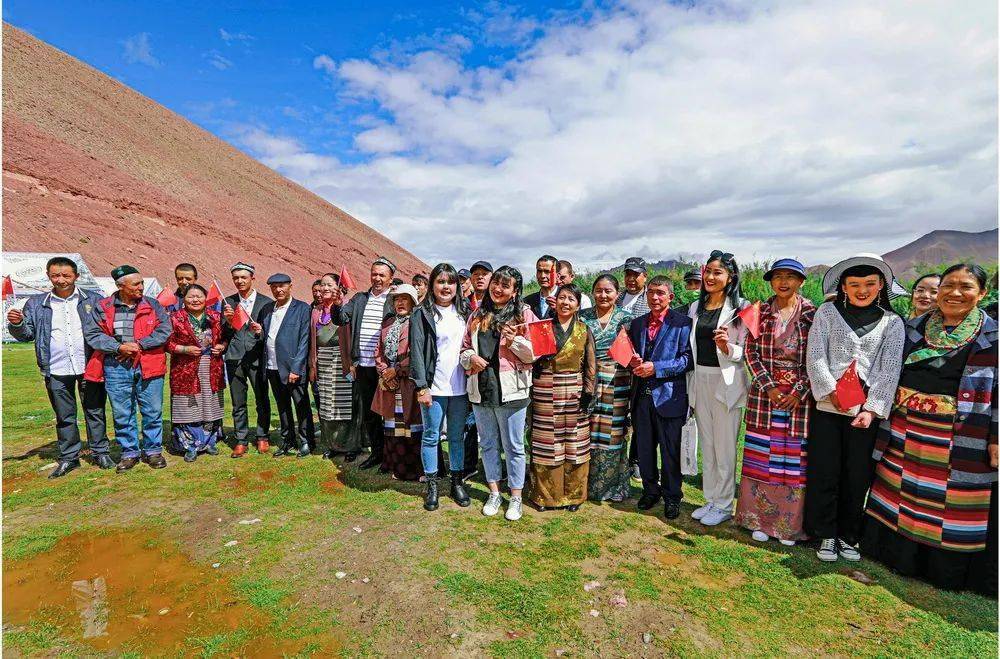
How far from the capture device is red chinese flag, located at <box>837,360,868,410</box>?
10.2 ft

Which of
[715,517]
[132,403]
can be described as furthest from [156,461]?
[715,517]

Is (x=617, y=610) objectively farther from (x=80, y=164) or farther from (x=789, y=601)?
(x=80, y=164)

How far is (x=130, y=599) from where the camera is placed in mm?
2912

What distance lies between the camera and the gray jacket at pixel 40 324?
4.58 meters

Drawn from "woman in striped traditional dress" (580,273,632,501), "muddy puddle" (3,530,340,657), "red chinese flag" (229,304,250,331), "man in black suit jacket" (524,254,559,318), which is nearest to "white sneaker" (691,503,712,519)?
"woman in striped traditional dress" (580,273,632,501)

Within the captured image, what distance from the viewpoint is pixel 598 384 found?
4.03 metres

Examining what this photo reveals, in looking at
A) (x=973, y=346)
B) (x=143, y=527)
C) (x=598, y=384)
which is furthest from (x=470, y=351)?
(x=973, y=346)

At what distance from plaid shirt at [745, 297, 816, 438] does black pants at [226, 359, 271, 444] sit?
15.8ft

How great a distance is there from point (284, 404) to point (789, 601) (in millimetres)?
4856

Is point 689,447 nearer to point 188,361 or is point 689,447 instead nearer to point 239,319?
point 239,319

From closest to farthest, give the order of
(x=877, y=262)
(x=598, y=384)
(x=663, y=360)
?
(x=877, y=262) → (x=663, y=360) → (x=598, y=384)

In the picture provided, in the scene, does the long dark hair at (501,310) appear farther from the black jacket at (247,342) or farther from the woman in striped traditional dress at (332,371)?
the black jacket at (247,342)

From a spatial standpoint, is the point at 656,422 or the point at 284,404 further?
the point at 284,404

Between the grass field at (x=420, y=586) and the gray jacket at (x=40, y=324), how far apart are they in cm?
130
